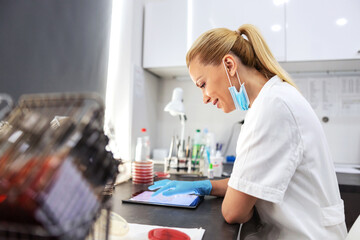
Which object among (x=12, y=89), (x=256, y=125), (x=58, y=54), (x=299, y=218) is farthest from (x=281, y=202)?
(x=58, y=54)

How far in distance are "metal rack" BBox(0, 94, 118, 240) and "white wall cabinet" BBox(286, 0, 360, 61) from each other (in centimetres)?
172

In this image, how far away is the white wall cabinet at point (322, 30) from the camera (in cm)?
174

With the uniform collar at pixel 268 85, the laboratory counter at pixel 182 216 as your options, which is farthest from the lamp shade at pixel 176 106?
the uniform collar at pixel 268 85

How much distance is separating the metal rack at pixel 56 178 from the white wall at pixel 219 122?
1.84 metres

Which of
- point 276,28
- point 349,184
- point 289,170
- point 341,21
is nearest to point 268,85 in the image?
point 289,170

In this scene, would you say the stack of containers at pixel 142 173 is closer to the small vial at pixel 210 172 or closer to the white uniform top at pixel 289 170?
the small vial at pixel 210 172

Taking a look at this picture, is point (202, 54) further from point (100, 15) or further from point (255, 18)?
point (255, 18)

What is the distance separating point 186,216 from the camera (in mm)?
881

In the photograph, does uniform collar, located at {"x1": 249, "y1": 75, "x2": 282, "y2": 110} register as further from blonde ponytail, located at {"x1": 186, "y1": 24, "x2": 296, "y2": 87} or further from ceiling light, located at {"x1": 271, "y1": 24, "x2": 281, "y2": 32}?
ceiling light, located at {"x1": 271, "y1": 24, "x2": 281, "y2": 32}

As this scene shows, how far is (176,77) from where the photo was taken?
2295mm

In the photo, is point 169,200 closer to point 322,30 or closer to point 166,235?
point 166,235

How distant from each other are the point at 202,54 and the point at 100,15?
35.0 inches

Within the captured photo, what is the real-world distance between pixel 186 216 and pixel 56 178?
64 centimetres

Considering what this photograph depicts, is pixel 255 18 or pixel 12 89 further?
pixel 255 18
